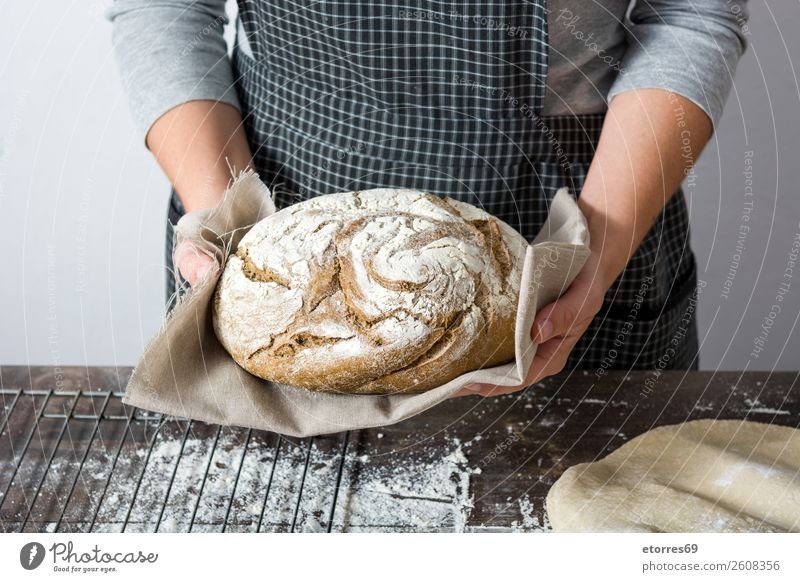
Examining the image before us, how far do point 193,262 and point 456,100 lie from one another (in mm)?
403

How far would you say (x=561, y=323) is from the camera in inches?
32.6

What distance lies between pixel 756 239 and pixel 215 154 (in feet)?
3.95

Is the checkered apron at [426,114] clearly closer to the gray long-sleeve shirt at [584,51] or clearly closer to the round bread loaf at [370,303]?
the gray long-sleeve shirt at [584,51]

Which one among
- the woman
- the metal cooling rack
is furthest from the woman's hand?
the metal cooling rack

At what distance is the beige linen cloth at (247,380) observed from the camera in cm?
A: 79

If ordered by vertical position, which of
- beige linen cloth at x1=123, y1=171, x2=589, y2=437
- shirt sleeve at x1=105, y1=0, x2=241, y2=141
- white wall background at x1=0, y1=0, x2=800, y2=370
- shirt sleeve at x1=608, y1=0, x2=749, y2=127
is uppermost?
shirt sleeve at x1=608, y1=0, x2=749, y2=127

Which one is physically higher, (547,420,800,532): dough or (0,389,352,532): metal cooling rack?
(547,420,800,532): dough

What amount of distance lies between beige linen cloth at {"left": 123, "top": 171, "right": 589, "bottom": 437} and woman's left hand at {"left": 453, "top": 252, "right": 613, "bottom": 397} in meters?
0.02

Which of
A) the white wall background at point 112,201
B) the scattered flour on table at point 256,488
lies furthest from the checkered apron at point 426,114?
the white wall background at point 112,201

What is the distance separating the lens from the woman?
0.98m

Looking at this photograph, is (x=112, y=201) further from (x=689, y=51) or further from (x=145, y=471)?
(x=689, y=51)

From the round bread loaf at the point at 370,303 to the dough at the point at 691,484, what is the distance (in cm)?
18

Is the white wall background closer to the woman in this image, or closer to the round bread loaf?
the woman

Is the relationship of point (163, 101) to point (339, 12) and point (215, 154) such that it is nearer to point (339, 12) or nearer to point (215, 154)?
point (215, 154)
